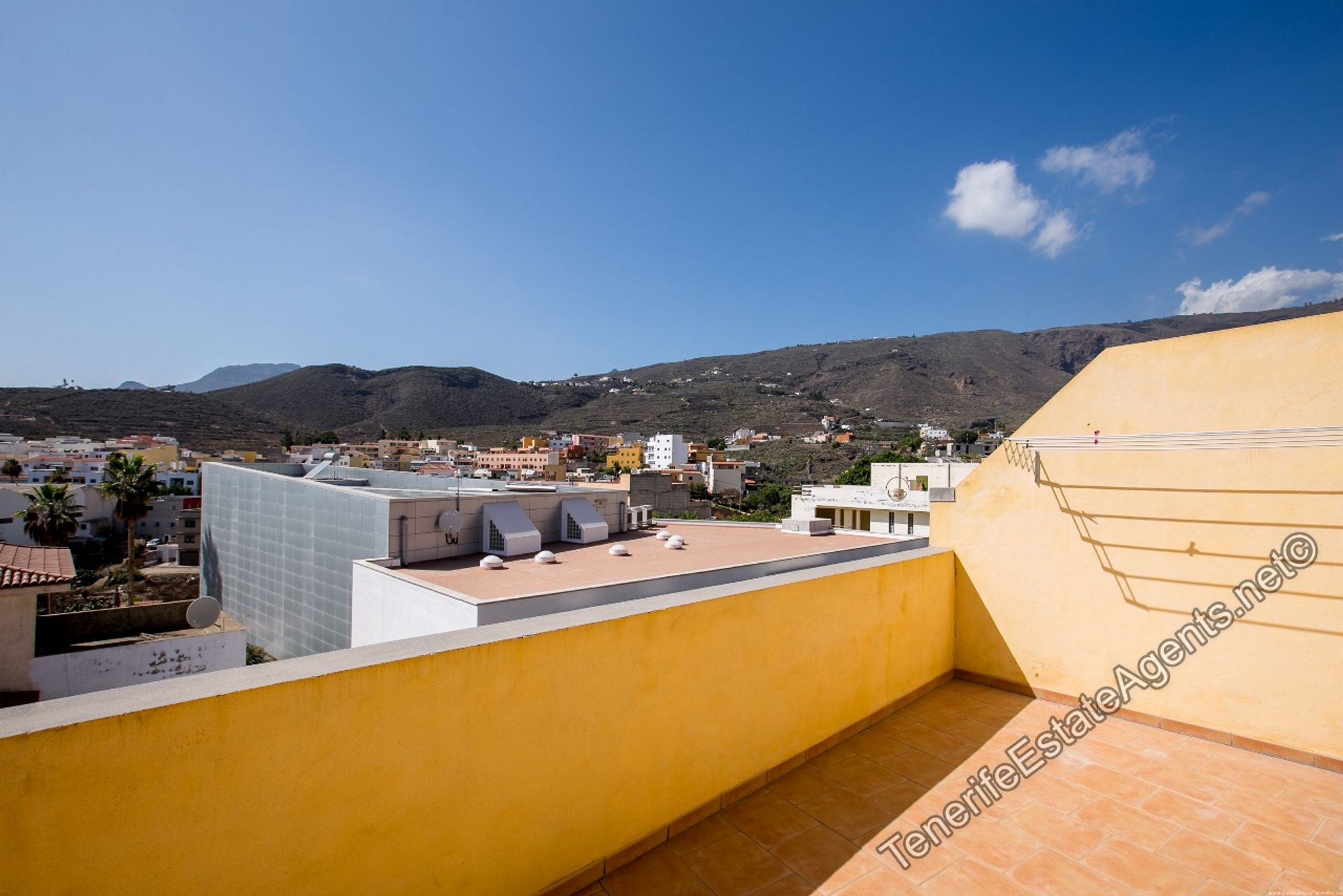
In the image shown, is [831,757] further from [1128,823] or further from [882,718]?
[1128,823]

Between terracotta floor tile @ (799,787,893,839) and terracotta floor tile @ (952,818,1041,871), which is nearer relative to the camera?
terracotta floor tile @ (952,818,1041,871)

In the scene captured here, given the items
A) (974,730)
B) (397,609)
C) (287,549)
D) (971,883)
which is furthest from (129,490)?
(971,883)

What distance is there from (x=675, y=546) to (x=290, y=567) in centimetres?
897

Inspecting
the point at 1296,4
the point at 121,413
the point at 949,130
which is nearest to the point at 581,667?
the point at 1296,4

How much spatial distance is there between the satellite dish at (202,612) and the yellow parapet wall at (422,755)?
10.5m

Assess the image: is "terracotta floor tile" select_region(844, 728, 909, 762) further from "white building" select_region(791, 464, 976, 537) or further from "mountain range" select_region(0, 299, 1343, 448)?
"mountain range" select_region(0, 299, 1343, 448)

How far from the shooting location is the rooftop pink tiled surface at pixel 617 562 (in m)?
6.35

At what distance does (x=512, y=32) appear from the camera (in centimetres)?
690

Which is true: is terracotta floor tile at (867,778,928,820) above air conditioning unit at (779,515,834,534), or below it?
below

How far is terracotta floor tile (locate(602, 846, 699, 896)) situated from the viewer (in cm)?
221

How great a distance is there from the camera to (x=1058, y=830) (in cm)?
264

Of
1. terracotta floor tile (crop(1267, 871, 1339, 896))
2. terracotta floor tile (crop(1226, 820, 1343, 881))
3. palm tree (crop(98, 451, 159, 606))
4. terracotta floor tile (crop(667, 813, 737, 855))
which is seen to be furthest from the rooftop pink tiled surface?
palm tree (crop(98, 451, 159, 606))

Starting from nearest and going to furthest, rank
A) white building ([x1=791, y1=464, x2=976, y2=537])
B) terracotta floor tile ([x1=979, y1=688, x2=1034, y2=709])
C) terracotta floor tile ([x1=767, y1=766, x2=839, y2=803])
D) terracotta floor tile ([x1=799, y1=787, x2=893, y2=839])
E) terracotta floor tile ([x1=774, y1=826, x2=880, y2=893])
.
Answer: terracotta floor tile ([x1=774, y1=826, x2=880, y2=893])
terracotta floor tile ([x1=799, y1=787, x2=893, y2=839])
terracotta floor tile ([x1=767, y1=766, x2=839, y2=803])
terracotta floor tile ([x1=979, y1=688, x2=1034, y2=709])
white building ([x1=791, y1=464, x2=976, y2=537])

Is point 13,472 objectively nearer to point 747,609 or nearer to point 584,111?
point 584,111
